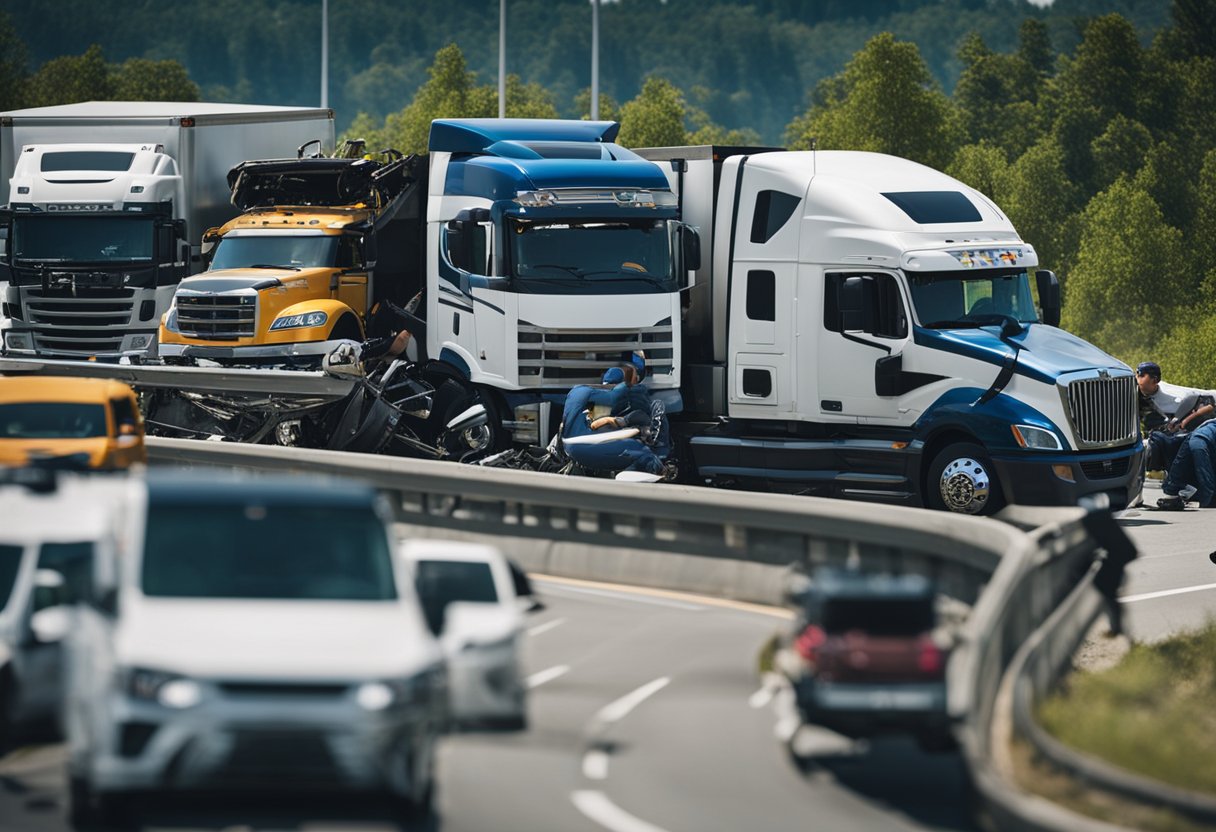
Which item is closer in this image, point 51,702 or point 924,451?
point 51,702

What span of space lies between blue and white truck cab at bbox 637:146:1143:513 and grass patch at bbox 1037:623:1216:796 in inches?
313


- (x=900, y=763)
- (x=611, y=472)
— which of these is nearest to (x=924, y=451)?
(x=611, y=472)

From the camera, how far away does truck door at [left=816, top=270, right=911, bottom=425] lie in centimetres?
2277

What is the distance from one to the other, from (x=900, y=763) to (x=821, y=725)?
95 centimetres

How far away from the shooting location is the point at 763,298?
2377 cm

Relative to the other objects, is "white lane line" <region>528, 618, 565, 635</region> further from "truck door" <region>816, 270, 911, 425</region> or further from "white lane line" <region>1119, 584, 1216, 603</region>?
"truck door" <region>816, 270, 911, 425</region>

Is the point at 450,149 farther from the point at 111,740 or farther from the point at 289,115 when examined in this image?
the point at 111,740

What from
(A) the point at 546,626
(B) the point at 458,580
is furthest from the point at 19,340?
(B) the point at 458,580

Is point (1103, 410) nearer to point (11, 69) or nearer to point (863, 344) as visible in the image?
point (863, 344)

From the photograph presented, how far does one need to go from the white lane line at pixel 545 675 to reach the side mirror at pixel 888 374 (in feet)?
31.7

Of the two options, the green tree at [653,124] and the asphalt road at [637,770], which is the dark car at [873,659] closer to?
the asphalt road at [637,770]

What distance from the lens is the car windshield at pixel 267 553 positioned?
401 inches

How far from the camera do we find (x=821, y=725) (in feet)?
34.4

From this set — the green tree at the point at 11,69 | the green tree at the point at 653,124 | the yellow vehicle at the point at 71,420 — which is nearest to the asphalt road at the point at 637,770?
the yellow vehicle at the point at 71,420
